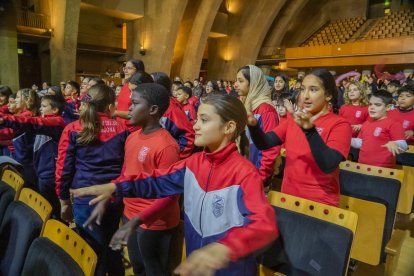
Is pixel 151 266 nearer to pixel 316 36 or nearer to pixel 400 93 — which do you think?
pixel 400 93

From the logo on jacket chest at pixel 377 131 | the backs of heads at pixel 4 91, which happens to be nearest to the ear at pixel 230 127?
the logo on jacket chest at pixel 377 131

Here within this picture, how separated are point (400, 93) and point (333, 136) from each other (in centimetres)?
335

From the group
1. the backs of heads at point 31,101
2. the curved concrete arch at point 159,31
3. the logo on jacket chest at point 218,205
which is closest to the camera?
the logo on jacket chest at point 218,205

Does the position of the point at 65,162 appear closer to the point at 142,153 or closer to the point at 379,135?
the point at 142,153

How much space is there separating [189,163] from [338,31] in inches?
828

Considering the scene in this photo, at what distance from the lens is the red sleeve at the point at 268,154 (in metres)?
2.41

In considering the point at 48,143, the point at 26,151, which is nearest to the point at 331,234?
the point at 48,143

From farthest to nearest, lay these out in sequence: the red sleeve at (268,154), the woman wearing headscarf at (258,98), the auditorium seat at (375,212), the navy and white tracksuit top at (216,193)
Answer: the woman wearing headscarf at (258,98) → the red sleeve at (268,154) → the auditorium seat at (375,212) → the navy and white tracksuit top at (216,193)

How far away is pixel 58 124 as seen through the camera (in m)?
2.79

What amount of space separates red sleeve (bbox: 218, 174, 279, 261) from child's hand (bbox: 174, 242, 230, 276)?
0.04m

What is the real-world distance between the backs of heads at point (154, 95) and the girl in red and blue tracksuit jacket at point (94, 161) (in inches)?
15.7

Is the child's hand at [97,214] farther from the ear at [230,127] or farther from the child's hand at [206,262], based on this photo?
the ear at [230,127]

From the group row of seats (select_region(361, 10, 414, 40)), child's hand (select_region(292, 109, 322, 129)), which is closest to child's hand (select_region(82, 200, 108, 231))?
child's hand (select_region(292, 109, 322, 129))

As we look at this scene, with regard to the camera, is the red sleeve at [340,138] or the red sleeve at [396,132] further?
the red sleeve at [396,132]
